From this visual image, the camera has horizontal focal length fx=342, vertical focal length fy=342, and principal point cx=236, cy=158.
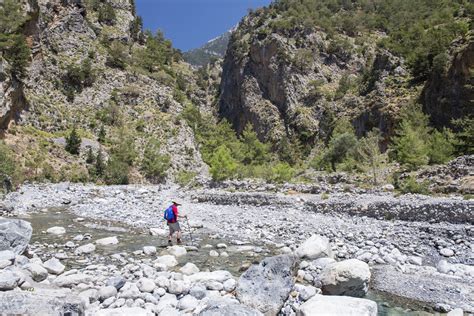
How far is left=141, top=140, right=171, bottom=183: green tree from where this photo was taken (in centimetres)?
5106

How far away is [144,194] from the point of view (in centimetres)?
3297

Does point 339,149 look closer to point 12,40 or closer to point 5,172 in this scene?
point 5,172

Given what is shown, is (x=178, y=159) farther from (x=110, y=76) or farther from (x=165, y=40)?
(x=165, y=40)

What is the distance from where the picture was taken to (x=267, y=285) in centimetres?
764

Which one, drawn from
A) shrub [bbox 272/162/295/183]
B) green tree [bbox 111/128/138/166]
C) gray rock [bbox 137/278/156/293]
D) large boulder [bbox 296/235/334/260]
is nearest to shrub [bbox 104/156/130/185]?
green tree [bbox 111/128/138/166]

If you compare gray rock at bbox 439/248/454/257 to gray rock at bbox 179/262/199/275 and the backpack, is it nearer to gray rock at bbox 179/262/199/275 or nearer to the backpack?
gray rock at bbox 179/262/199/275

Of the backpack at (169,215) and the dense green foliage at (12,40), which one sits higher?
the dense green foliage at (12,40)

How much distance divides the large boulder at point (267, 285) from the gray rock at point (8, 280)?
475 centimetres

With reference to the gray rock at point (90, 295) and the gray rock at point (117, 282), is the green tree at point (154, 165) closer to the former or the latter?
the gray rock at point (117, 282)

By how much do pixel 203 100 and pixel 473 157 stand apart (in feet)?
317

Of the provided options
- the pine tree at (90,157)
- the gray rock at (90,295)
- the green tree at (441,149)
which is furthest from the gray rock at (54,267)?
the pine tree at (90,157)

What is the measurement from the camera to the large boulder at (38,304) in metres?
5.45

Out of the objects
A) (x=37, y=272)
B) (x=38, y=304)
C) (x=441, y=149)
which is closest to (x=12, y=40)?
(x=37, y=272)

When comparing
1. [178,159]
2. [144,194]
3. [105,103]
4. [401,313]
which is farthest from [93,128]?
[401,313]
